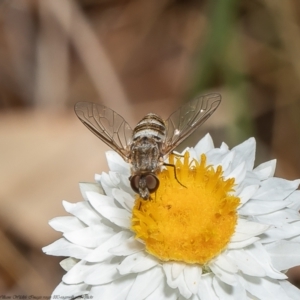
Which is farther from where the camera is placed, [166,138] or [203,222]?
[166,138]

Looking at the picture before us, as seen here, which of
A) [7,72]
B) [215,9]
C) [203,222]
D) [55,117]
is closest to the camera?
[203,222]

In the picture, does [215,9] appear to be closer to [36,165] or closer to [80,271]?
[36,165]

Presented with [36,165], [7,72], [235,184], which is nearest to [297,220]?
[235,184]

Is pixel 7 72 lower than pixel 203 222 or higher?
higher

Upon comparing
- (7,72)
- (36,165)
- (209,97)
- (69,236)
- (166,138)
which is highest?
(7,72)

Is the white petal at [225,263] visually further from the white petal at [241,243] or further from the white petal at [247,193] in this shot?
the white petal at [247,193]

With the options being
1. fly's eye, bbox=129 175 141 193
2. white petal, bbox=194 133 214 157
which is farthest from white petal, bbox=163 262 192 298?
white petal, bbox=194 133 214 157

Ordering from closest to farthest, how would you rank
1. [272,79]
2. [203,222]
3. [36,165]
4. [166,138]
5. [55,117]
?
[203,222] → [166,138] → [36,165] → [55,117] → [272,79]
